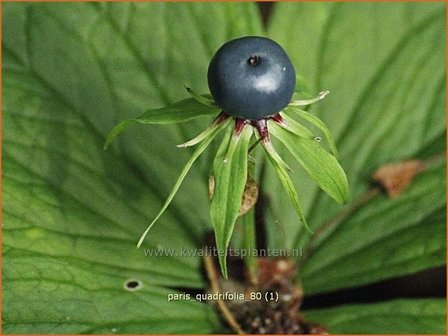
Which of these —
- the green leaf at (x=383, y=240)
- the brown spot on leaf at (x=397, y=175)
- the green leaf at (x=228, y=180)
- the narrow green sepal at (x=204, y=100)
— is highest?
the brown spot on leaf at (x=397, y=175)

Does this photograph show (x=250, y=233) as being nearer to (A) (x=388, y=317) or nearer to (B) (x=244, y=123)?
(B) (x=244, y=123)

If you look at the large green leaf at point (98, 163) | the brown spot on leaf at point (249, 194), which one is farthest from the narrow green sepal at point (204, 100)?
the large green leaf at point (98, 163)

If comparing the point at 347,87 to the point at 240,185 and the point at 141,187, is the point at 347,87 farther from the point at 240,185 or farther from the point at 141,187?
the point at 240,185

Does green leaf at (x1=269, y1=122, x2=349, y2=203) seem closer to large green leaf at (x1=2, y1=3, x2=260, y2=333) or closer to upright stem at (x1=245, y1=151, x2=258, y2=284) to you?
upright stem at (x1=245, y1=151, x2=258, y2=284)

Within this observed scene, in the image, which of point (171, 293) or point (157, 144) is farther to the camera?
point (157, 144)

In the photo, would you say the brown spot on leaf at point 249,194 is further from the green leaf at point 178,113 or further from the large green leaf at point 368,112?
the large green leaf at point 368,112

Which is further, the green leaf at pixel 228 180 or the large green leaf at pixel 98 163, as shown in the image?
the large green leaf at pixel 98 163

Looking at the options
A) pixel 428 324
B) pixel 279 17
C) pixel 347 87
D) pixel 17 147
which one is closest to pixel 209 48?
pixel 279 17

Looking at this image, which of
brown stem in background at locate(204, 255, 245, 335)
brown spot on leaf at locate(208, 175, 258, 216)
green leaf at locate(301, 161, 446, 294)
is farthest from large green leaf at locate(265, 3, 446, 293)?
brown spot on leaf at locate(208, 175, 258, 216)
